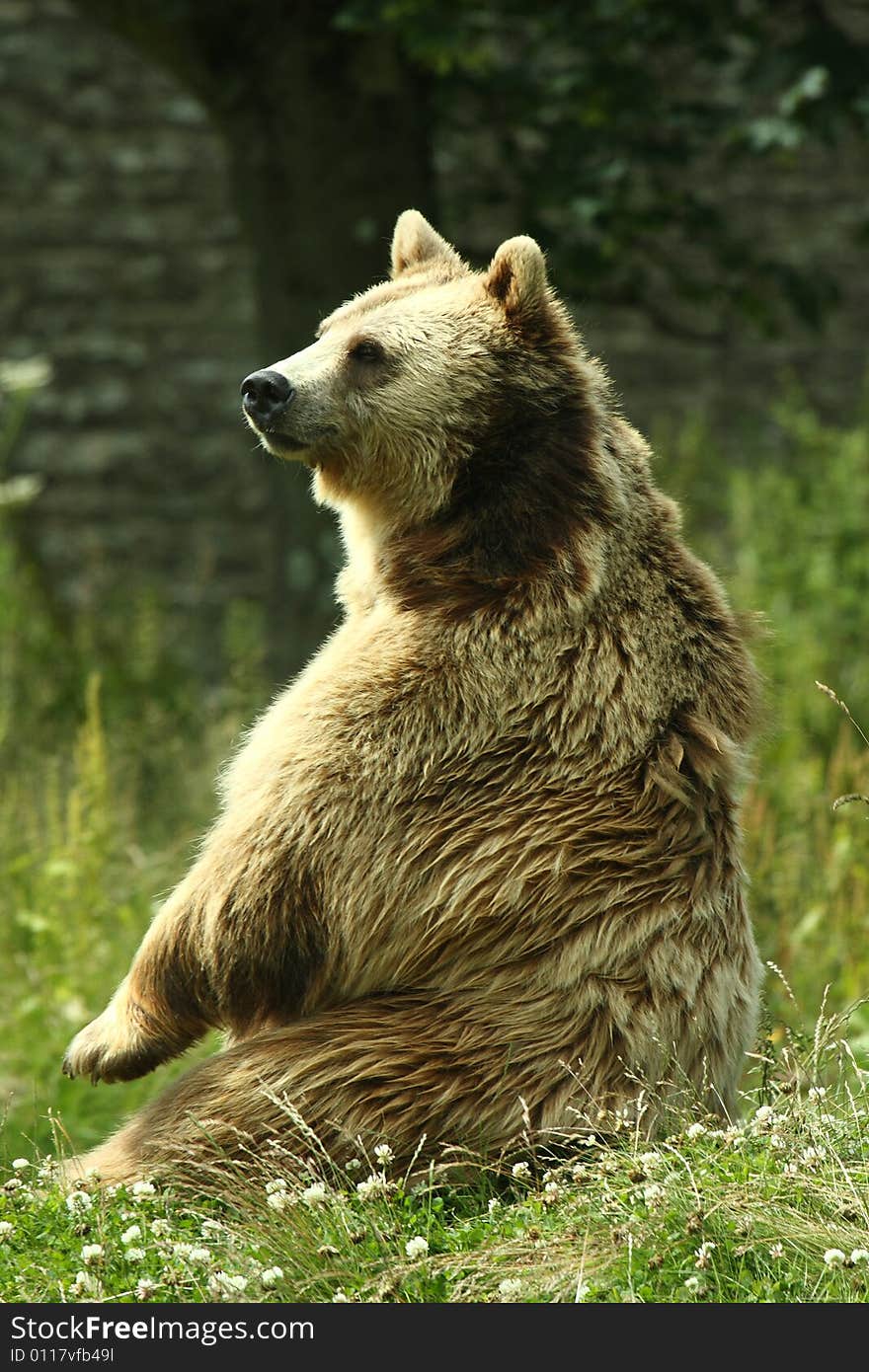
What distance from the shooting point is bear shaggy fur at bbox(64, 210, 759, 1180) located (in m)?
3.10

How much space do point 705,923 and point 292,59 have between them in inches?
227

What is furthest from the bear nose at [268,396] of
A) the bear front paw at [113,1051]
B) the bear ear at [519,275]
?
the bear front paw at [113,1051]

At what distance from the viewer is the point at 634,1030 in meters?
3.11

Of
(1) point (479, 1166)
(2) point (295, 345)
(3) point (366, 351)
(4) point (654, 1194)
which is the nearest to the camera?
(4) point (654, 1194)

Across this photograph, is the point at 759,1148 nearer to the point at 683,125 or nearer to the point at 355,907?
Result: the point at 355,907

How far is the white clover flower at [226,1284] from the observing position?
106 inches

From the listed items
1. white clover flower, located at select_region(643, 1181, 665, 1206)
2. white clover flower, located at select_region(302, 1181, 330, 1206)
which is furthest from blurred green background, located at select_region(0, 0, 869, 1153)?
white clover flower, located at select_region(302, 1181, 330, 1206)

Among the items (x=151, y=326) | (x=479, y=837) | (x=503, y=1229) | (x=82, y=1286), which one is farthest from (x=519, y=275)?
(x=151, y=326)

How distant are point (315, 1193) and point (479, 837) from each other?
710 millimetres

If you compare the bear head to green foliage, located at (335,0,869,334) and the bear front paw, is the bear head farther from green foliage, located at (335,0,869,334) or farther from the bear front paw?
green foliage, located at (335,0,869,334)

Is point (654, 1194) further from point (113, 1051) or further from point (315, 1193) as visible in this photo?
point (113, 1051)

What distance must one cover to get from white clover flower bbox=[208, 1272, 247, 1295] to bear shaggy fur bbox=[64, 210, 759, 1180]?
0.32 meters

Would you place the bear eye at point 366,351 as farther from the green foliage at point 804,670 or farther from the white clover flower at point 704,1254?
the white clover flower at point 704,1254

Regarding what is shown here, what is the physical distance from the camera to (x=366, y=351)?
3496mm
